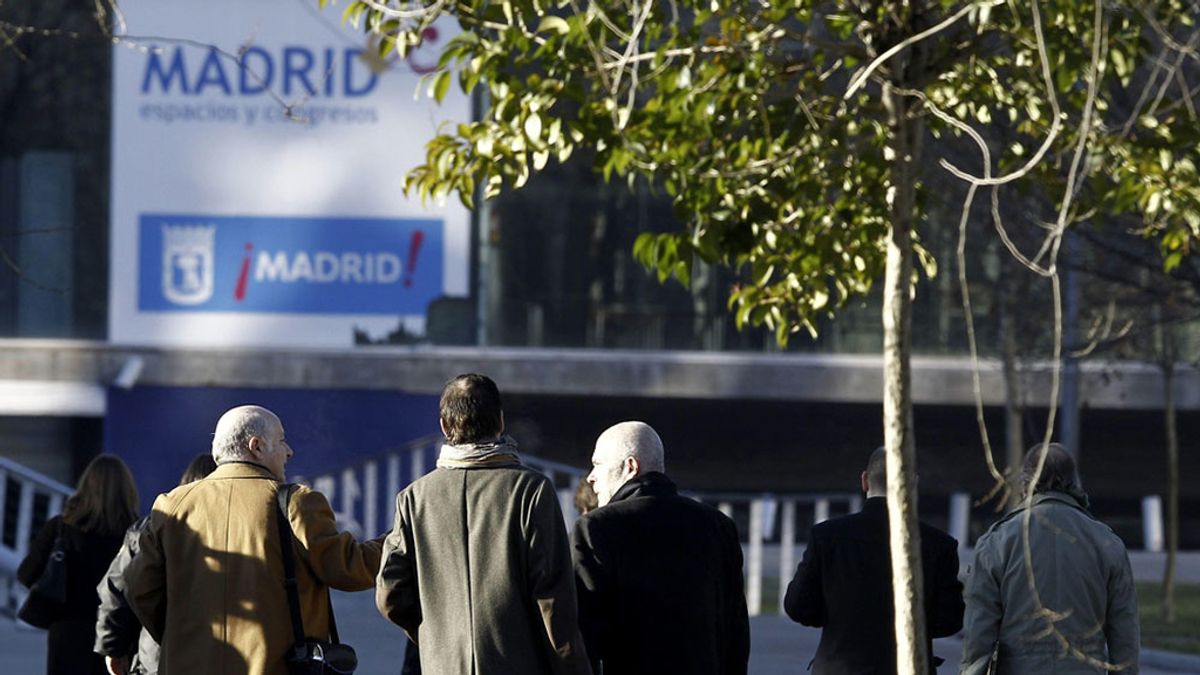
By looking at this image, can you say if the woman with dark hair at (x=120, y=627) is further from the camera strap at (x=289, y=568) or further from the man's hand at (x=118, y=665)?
the camera strap at (x=289, y=568)

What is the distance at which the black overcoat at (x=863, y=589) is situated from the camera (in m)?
6.20

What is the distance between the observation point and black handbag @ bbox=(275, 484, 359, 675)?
5.47 meters

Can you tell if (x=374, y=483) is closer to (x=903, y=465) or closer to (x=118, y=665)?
(x=118, y=665)

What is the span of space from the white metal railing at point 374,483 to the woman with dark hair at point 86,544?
35.7ft

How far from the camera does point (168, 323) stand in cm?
1928

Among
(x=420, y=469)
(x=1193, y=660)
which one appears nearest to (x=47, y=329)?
(x=420, y=469)

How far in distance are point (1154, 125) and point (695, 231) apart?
4.85 ft

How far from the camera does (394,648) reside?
565 inches

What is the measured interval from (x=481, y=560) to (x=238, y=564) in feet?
2.67

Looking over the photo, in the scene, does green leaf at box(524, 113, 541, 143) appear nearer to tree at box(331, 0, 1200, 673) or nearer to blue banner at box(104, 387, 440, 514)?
tree at box(331, 0, 1200, 673)

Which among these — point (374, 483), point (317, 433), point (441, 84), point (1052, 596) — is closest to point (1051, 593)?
point (1052, 596)

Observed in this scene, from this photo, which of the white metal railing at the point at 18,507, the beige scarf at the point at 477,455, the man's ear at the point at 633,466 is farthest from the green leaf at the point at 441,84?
the white metal railing at the point at 18,507

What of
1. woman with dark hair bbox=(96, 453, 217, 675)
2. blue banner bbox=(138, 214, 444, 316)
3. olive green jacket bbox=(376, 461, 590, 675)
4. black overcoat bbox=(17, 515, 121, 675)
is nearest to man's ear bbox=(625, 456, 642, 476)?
olive green jacket bbox=(376, 461, 590, 675)

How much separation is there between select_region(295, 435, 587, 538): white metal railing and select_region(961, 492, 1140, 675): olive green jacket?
1265 centimetres
